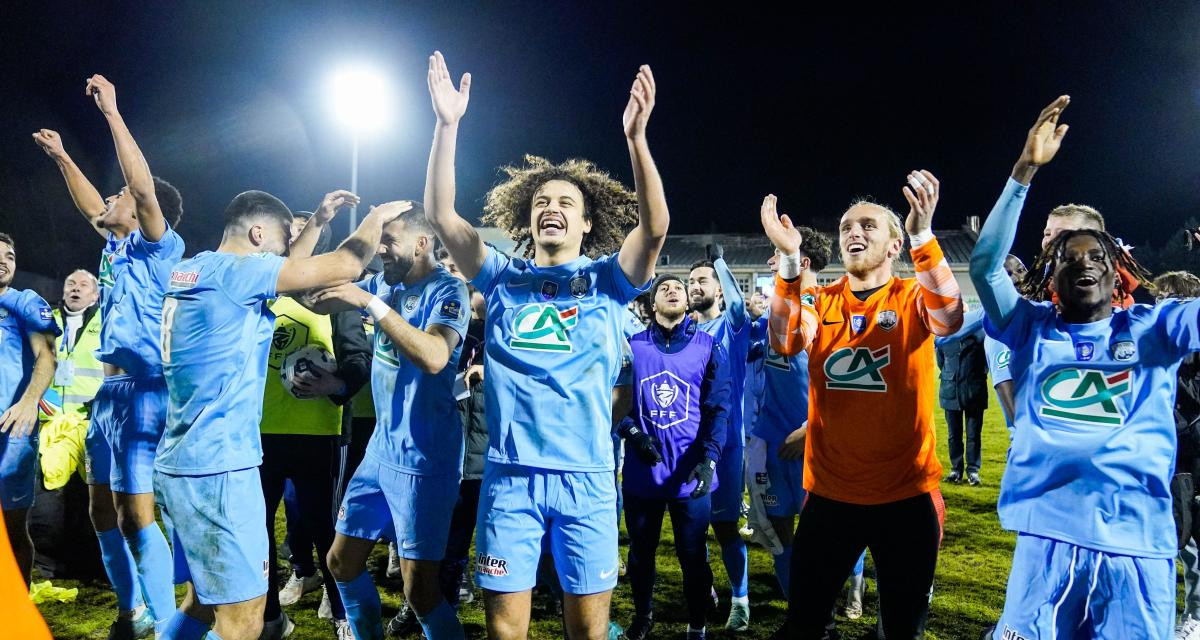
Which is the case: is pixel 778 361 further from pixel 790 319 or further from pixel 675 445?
pixel 790 319

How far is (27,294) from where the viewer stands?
5383 mm

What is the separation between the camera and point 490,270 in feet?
11.0

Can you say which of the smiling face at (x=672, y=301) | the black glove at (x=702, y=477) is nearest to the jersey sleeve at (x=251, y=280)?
the smiling face at (x=672, y=301)

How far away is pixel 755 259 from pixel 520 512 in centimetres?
5107

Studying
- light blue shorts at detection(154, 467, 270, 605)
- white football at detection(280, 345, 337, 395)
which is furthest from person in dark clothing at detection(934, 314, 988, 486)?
light blue shorts at detection(154, 467, 270, 605)

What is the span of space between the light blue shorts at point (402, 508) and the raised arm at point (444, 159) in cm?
121

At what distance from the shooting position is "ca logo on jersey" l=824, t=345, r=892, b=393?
3396mm

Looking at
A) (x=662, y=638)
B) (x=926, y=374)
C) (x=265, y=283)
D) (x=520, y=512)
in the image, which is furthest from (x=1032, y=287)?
(x=265, y=283)

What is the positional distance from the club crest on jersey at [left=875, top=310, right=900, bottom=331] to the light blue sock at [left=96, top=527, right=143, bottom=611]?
4544mm

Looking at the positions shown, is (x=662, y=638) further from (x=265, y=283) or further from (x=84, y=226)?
(x=84, y=226)

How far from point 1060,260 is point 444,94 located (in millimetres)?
2698

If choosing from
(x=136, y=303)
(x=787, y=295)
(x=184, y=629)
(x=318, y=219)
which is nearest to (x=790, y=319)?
(x=787, y=295)

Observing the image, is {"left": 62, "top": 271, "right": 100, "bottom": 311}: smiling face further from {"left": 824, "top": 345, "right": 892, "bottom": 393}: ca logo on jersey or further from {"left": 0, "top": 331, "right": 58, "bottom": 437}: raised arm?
{"left": 824, "top": 345, "right": 892, "bottom": 393}: ca logo on jersey

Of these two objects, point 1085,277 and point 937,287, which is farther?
point 937,287
